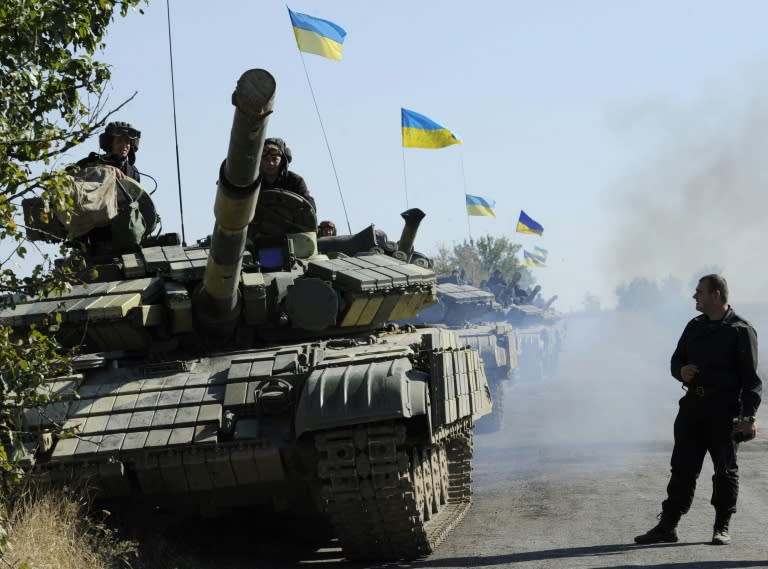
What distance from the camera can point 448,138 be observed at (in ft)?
80.9

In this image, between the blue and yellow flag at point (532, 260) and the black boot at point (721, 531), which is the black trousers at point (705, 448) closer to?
the black boot at point (721, 531)

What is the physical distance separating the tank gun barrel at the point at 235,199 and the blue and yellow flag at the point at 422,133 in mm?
13796

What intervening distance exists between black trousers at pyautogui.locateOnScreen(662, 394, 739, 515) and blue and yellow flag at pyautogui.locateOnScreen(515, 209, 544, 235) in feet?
103

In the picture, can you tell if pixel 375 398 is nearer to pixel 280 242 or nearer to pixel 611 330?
pixel 280 242

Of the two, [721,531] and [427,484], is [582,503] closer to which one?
[427,484]

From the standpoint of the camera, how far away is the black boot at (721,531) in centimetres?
940

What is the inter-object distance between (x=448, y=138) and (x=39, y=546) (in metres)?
17.1

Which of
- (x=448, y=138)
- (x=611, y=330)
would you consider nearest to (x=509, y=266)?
(x=611, y=330)

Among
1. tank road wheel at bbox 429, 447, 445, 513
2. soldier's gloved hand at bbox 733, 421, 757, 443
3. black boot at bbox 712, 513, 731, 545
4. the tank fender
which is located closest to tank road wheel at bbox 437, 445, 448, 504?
tank road wheel at bbox 429, 447, 445, 513

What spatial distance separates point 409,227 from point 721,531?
621 centimetres

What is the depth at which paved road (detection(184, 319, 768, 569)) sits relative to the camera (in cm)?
933

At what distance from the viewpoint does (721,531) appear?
9.46 metres

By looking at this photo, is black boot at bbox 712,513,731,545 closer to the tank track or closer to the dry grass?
the tank track

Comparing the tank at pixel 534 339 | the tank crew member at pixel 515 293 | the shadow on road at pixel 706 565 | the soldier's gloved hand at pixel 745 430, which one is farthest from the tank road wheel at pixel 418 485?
the tank crew member at pixel 515 293
